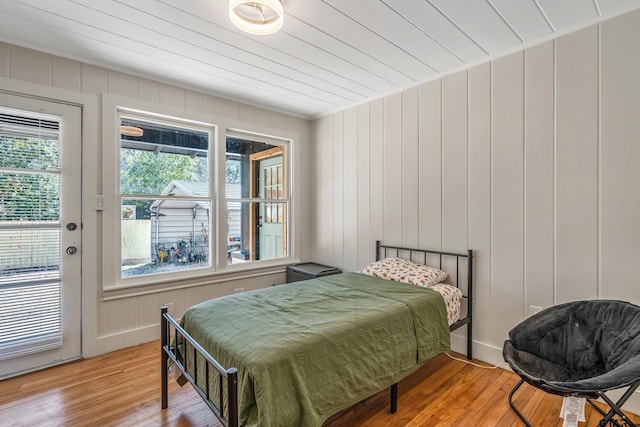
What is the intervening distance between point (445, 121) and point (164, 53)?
7.53 ft

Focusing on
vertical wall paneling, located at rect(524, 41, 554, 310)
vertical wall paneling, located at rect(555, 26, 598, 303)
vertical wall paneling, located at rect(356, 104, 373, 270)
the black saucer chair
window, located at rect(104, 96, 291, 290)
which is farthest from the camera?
vertical wall paneling, located at rect(356, 104, 373, 270)

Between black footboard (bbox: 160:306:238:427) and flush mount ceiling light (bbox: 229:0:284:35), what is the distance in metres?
1.71

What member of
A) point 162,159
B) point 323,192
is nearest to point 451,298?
point 323,192

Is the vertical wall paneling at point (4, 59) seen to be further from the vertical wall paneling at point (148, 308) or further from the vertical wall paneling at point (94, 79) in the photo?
the vertical wall paneling at point (148, 308)

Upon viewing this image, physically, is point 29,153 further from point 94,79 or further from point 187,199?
point 187,199

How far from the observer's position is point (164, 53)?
2.35 m

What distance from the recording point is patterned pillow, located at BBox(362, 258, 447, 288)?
2.55 meters

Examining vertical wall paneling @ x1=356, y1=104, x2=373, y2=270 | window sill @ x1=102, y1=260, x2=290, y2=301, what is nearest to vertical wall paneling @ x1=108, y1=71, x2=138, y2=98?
window sill @ x1=102, y1=260, x2=290, y2=301

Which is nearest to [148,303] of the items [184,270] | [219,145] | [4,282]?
[184,270]

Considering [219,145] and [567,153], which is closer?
[567,153]

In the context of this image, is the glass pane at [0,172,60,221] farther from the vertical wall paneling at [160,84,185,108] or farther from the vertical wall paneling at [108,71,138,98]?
the vertical wall paneling at [160,84,185,108]

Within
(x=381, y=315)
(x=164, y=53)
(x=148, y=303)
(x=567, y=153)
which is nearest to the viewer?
(x=381, y=315)

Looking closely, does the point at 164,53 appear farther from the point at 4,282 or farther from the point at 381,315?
the point at 381,315

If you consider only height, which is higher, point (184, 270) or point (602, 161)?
point (602, 161)
